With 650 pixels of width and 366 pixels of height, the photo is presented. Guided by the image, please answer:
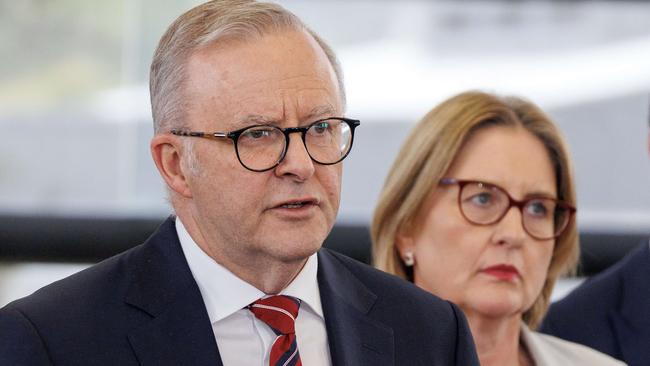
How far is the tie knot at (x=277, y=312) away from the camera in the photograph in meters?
1.90

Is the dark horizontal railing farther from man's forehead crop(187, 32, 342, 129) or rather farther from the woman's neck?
man's forehead crop(187, 32, 342, 129)

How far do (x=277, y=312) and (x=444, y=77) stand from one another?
4288mm

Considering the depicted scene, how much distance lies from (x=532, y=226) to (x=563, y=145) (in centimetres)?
24

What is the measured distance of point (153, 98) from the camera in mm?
1980

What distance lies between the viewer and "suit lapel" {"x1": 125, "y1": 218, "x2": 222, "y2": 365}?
1.80m

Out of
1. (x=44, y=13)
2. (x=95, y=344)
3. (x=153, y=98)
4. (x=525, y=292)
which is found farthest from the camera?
(x=44, y=13)

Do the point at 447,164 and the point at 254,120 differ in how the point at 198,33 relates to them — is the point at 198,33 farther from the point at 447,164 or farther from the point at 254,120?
the point at 447,164

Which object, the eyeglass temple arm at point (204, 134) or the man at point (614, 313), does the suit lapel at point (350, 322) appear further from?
the man at point (614, 313)

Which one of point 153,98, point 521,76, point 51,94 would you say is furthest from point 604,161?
point 153,98

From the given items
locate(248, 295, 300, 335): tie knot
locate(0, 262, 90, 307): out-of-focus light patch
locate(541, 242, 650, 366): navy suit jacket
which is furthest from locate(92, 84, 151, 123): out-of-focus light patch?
locate(248, 295, 300, 335): tie knot

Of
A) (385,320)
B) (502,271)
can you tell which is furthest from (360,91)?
(385,320)

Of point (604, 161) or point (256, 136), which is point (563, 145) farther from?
point (604, 161)

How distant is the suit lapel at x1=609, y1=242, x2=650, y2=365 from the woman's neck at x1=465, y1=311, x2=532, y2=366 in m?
0.32

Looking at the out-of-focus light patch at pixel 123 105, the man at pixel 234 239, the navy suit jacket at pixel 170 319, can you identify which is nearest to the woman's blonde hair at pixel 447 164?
the navy suit jacket at pixel 170 319
